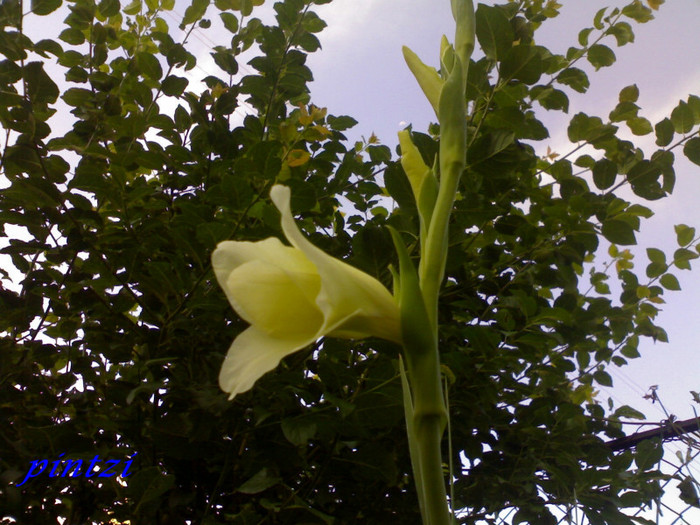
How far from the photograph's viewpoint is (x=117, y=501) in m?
1.09

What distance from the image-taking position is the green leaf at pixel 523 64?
98 cm

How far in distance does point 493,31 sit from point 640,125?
1.59ft

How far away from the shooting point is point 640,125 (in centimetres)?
123

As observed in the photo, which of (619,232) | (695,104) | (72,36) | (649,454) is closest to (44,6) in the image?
(72,36)

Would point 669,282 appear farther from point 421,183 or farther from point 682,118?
point 421,183

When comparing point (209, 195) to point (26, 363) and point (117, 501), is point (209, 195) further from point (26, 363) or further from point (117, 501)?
point (117, 501)

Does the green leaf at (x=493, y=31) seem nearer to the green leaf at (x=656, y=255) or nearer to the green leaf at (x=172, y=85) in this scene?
the green leaf at (x=172, y=85)

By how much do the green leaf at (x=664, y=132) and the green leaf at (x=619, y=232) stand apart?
0.74 ft

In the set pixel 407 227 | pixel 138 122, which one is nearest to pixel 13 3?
pixel 138 122

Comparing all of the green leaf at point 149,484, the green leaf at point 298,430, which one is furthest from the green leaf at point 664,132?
the green leaf at point 149,484

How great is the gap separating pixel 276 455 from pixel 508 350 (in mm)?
478

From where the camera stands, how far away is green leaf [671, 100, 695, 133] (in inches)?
44.9

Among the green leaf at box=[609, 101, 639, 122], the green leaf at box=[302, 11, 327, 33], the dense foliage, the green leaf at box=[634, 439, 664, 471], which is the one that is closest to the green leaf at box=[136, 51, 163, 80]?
the dense foliage

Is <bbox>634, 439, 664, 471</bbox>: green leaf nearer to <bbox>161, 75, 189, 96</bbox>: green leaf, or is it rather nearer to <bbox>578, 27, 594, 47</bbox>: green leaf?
<bbox>578, 27, 594, 47</bbox>: green leaf
